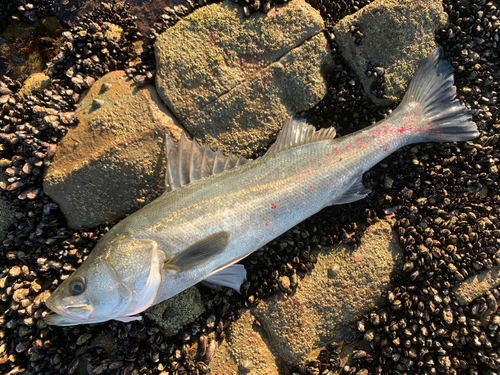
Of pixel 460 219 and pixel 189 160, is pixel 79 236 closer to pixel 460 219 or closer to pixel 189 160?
pixel 189 160

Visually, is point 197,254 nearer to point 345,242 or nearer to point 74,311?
point 74,311

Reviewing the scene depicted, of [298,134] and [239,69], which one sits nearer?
[298,134]

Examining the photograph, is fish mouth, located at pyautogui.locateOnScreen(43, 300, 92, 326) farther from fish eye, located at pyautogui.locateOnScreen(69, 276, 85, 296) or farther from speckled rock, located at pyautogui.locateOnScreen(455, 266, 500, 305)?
speckled rock, located at pyautogui.locateOnScreen(455, 266, 500, 305)

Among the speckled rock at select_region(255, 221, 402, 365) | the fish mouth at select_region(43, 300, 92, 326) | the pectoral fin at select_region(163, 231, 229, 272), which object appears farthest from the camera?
the speckled rock at select_region(255, 221, 402, 365)

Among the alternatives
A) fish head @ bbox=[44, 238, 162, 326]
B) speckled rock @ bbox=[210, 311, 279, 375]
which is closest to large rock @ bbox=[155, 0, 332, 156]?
fish head @ bbox=[44, 238, 162, 326]

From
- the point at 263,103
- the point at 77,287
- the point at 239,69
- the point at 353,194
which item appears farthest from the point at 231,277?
the point at 239,69

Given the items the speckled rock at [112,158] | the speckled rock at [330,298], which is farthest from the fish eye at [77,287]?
the speckled rock at [330,298]
